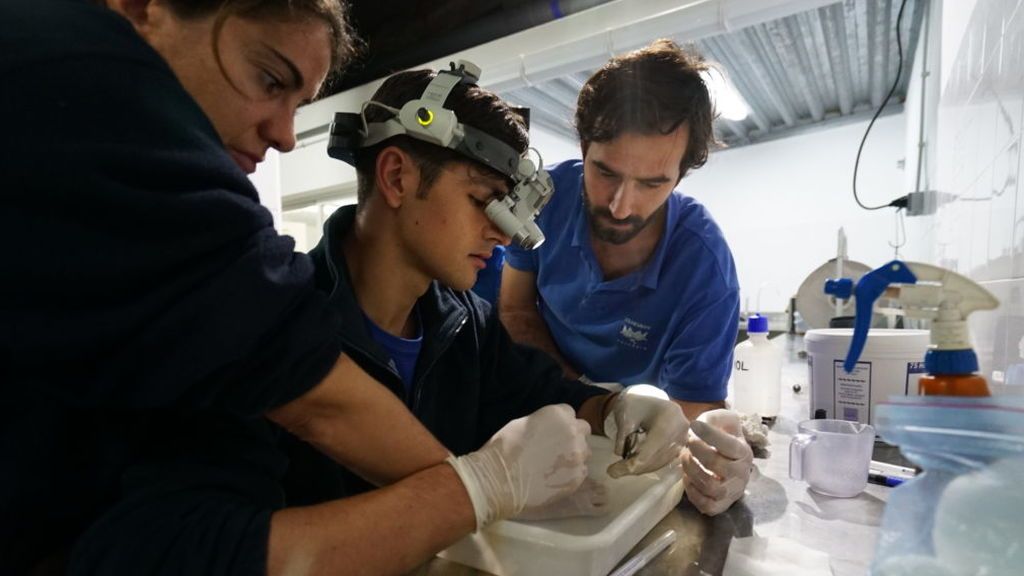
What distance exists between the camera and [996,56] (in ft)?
3.04

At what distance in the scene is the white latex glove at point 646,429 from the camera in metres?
0.92

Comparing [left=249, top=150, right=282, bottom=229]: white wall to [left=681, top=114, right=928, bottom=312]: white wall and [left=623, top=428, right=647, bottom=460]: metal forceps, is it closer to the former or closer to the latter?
[left=623, top=428, right=647, bottom=460]: metal forceps

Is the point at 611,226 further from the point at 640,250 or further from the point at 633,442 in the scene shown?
the point at 633,442

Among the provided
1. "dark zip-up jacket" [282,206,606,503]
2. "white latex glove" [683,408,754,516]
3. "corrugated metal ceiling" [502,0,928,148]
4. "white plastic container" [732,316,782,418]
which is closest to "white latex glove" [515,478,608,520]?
"white latex glove" [683,408,754,516]

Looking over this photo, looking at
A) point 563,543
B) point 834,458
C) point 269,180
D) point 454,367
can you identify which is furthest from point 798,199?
point 563,543

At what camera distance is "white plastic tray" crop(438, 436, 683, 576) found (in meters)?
0.66

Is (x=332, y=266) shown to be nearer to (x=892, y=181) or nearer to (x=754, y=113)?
(x=754, y=113)

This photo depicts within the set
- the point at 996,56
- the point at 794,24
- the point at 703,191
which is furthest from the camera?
the point at 703,191

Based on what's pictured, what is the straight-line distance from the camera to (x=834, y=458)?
95 centimetres

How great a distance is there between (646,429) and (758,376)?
2.57ft

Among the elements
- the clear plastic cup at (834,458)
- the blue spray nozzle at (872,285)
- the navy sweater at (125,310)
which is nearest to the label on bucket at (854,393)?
the clear plastic cup at (834,458)

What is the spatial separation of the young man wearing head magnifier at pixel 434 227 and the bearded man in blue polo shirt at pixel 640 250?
37 centimetres

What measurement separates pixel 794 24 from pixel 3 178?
3.76 m

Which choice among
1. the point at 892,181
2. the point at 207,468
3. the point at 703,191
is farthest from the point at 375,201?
the point at 703,191
